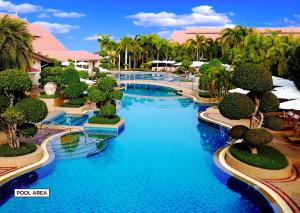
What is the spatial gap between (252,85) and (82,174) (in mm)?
7121

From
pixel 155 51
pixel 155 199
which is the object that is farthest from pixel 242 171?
pixel 155 51

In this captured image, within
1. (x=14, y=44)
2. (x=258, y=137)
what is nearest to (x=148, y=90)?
(x=14, y=44)

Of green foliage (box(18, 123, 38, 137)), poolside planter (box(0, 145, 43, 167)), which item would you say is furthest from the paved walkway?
green foliage (box(18, 123, 38, 137))

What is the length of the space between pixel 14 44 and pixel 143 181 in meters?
15.3

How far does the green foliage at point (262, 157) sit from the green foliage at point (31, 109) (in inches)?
305

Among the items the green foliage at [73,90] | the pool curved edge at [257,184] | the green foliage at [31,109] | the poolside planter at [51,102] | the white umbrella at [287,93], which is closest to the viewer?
the pool curved edge at [257,184]

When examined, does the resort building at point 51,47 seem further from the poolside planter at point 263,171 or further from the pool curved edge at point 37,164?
the poolside planter at point 263,171

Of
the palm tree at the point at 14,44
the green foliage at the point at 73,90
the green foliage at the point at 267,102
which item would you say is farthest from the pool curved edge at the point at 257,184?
the palm tree at the point at 14,44

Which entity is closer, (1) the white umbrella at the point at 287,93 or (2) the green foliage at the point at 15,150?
(2) the green foliage at the point at 15,150

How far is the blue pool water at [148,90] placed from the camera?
36487 millimetres

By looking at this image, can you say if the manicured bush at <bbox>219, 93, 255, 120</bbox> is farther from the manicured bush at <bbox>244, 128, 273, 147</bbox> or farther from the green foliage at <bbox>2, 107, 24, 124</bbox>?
the green foliage at <bbox>2, 107, 24, 124</bbox>

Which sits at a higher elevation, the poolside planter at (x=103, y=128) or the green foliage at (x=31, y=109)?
the green foliage at (x=31, y=109)

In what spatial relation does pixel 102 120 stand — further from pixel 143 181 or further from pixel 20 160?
pixel 143 181

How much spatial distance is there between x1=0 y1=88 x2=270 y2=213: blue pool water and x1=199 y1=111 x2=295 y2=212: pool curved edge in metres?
0.25
